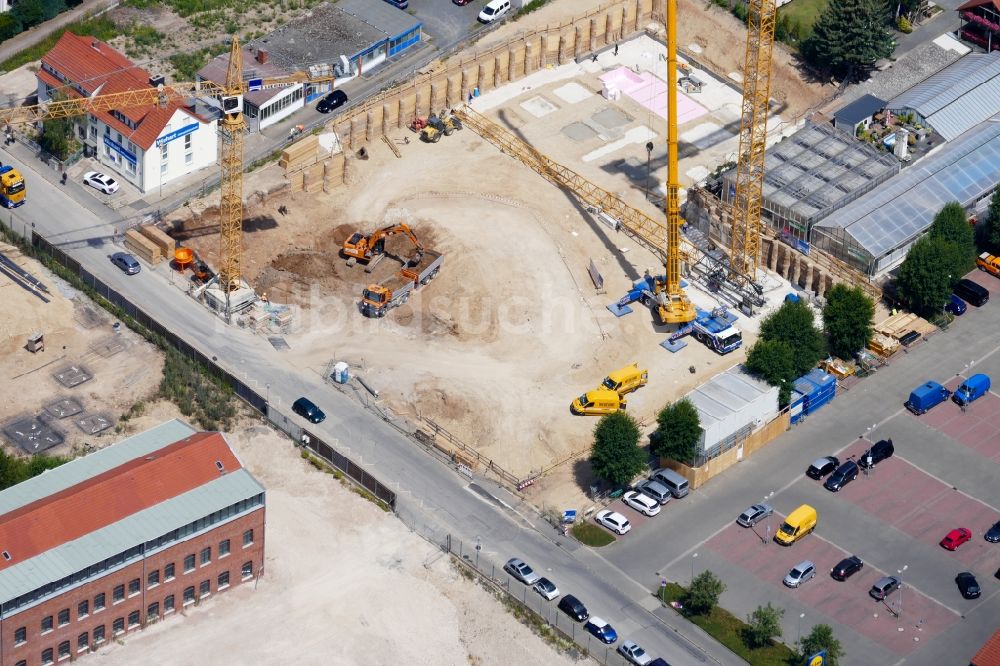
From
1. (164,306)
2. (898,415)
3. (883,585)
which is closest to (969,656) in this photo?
(883,585)

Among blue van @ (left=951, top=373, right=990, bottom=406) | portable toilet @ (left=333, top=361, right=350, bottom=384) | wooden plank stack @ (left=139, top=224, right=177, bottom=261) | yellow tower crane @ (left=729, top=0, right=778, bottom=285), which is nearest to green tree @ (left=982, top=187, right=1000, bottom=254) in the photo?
blue van @ (left=951, top=373, right=990, bottom=406)

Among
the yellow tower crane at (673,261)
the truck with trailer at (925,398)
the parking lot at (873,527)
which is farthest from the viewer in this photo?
the yellow tower crane at (673,261)

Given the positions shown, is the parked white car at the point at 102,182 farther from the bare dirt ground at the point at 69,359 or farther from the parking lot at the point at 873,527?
the parking lot at the point at 873,527

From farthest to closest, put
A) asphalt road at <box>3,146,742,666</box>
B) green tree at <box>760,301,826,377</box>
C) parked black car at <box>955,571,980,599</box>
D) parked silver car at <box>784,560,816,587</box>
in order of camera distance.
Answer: green tree at <box>760,301,826,377</box> < parked black car at <box>955,571,980,599</box> < parked silver car at <box>784,560,816,587</box> < asphalt road at <box>3,146,742,666</box>

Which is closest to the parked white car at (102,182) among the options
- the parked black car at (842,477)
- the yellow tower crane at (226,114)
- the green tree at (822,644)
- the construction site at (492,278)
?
the yellow tower crane at (226,114)

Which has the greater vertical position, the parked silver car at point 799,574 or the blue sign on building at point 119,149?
the blue sign on building at point 119,149

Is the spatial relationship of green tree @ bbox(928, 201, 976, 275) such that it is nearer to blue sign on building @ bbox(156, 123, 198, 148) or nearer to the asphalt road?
the asphalt road
